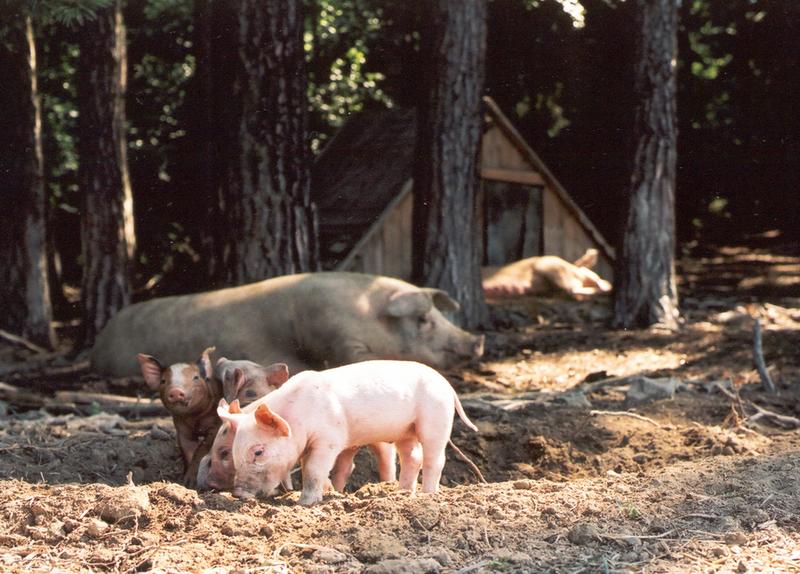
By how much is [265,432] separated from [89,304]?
26.0 feet

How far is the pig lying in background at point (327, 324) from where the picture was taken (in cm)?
888

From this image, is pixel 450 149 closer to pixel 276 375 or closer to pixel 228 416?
pixel 276 375

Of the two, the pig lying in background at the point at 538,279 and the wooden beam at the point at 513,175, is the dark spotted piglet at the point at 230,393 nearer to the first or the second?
the pig lying in background at the point at 538,279

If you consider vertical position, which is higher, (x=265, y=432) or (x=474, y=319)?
(x=265, y=432)

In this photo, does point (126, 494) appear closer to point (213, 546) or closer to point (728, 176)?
point (213, 546)

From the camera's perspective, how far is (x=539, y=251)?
56.1 feet

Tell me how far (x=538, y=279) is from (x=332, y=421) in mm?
11198

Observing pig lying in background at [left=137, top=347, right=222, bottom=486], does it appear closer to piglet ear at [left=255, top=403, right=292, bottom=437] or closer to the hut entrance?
piglet ear at [left=255, top=403, right=292, bottom=437]

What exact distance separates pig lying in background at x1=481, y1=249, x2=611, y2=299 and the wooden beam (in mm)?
1353

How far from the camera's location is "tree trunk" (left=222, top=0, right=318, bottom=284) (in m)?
9.49

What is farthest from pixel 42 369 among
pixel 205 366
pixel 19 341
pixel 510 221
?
pixel 510 221

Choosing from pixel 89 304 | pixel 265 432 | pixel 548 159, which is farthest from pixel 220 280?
pixel 548 159

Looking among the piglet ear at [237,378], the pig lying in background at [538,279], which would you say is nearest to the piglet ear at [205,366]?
the piglet ear at [237,378]

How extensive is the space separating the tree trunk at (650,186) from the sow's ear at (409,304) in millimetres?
4120
